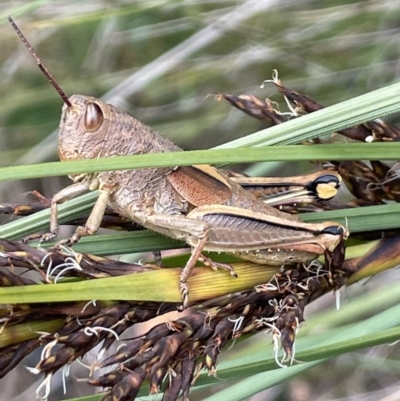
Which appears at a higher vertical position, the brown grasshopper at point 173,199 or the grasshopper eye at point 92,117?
the grasshopper eye at point 92,117

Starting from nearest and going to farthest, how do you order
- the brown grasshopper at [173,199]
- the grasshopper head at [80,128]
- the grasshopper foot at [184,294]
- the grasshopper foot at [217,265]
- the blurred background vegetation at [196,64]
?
the grasshopper foot at [184,294] → the grasshopper foot at [217,265] → the brown grasshopper at [173,199] → the grasshopper head at [80,128] → the blurred background vegetation at [196,64]

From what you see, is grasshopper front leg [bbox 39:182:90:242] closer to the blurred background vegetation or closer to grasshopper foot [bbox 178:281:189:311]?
grasshopper foot [bbox 178:281:189:311]

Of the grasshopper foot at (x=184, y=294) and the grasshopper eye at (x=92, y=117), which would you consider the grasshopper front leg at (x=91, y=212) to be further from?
the grasshopper foot at (x=184, y=294)

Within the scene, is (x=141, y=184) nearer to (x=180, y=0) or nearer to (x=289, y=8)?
(x=180, y=0)

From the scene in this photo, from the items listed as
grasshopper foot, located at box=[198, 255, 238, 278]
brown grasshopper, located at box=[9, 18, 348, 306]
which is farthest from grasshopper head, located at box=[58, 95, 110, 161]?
grasshopper foot, located at box=[198, 255, 238, 278]

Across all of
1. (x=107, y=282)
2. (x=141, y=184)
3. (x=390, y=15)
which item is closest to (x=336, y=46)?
(x=390, y=15)

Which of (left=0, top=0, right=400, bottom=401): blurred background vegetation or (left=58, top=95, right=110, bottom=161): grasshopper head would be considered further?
(left=0, top=0, right=400, bottom=401): blurred background vegetation

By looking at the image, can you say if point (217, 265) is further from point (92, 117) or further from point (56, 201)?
→ point (92, 117)

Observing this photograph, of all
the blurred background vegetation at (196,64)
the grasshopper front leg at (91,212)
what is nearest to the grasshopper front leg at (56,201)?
the grasshopper front leg at (91,212)
